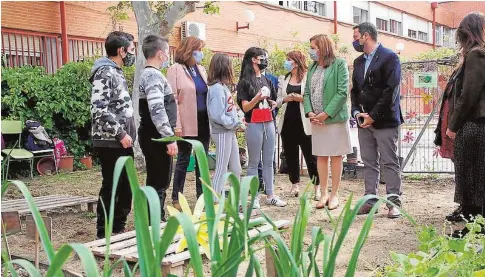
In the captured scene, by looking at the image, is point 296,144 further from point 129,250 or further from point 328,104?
point 129,250

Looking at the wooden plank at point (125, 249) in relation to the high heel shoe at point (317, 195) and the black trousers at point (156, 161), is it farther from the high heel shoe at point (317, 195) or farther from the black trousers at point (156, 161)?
the high heel shoe at point (317, 195)

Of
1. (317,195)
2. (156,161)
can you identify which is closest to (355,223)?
(317,195)

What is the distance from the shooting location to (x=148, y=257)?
103cm

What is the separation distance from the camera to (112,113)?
3986mm

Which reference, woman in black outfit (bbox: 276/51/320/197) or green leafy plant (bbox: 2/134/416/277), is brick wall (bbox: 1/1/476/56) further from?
green leafy plant (bbox: 2/134/416/277)

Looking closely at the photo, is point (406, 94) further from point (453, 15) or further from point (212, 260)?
point (453, 15)

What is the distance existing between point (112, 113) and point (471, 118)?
261 centimetres

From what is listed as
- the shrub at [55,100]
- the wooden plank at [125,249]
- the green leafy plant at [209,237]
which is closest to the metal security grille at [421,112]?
the wooden plank at [125,249]

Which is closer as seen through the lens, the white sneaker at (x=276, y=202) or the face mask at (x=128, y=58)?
the face mask at (x=128, y=58)

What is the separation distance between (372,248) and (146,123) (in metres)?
2.01

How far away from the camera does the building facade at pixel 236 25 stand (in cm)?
1166

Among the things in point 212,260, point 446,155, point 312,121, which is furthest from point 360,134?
point 212,260

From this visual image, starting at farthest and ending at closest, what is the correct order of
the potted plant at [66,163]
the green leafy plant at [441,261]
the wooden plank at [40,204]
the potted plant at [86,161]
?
1. the potted plant at [86,161]
2. the potted plant at [66,163]
3. the wooden plank at [40,204]
4. the green leafy plant at [441,261]

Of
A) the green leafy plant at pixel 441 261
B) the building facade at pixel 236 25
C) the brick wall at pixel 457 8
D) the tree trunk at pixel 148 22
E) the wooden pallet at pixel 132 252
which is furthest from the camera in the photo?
the brick wall at pixel 457 8
